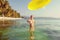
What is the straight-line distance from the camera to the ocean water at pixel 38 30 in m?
1.52

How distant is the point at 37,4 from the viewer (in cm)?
155

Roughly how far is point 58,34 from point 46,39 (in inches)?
5.5

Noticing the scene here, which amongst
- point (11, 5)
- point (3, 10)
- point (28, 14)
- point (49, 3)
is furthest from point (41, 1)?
point (3, 10)

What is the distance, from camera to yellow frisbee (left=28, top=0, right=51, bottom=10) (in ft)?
5.05

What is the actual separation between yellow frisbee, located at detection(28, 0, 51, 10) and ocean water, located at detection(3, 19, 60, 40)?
0.15 m

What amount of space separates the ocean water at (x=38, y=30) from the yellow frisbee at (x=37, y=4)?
0.49 feet

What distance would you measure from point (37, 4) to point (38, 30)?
0.29 meters

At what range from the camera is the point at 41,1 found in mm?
1545

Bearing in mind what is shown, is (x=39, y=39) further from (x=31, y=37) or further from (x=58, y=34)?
(x=58, y=34)

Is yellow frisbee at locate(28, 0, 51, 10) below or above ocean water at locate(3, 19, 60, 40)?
above

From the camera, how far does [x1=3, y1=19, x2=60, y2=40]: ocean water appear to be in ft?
4.99

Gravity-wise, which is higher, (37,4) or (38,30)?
(37,4)

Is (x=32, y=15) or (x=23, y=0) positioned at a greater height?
(x=23, y=0)

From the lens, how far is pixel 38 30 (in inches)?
61.3
